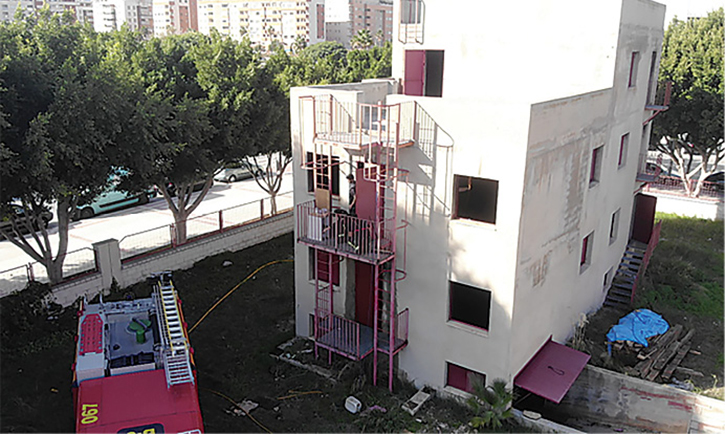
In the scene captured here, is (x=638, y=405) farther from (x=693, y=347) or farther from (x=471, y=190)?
(x=471, y=190)

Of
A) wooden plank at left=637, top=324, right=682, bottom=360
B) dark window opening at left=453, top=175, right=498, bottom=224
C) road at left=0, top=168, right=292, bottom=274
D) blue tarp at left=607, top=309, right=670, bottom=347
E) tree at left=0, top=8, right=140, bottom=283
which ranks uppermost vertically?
tree at left=0, top=8, right=140, bottom=283

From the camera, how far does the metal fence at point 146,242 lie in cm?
1886

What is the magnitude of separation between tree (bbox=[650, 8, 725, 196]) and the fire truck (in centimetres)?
2767

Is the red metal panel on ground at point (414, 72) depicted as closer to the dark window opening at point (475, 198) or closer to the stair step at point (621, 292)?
the dark window opening at point (475, 198)

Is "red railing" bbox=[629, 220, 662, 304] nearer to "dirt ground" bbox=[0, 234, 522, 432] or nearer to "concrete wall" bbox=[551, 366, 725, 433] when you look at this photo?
"concrete wall" bbox=[551, 366, 725, 433]

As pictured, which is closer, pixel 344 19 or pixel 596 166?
pixel 596 166

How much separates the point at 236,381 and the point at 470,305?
680 cm

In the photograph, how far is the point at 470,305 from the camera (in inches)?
593

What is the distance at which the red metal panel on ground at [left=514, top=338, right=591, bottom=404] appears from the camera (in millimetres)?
14977

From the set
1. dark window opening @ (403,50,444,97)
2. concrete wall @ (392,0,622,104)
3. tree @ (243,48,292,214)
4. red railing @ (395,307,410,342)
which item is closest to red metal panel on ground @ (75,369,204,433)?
red railing @ (395,307,410,342)

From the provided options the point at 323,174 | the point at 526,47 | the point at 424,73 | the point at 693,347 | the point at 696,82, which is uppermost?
the point at 526,47

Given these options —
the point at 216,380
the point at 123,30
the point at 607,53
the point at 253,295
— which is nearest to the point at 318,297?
the point at 216,380

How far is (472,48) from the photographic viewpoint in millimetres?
18453

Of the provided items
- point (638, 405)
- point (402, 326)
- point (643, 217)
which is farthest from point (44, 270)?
point (643, 217)
